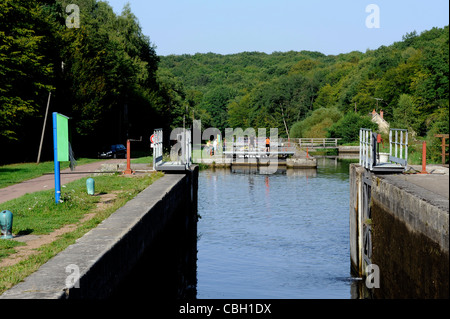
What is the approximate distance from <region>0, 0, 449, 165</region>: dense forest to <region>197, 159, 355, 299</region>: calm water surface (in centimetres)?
795

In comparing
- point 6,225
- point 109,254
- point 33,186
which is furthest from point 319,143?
point 109,254

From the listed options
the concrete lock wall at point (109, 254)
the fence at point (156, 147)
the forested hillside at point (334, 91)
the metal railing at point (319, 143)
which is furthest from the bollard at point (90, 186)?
the metal railing at point (319, 143)

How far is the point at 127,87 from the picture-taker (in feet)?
199

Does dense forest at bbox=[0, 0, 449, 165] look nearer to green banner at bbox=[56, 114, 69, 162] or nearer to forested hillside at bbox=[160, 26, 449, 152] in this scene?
forested hillside at bbox=[160, 26, 449, 152]

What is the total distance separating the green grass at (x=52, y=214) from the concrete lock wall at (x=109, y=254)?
0.79 ft

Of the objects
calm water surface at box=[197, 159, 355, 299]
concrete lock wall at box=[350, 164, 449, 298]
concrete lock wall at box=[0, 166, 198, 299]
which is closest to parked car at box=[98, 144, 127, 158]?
calm water surface at box=[197, 159, 355, 299]

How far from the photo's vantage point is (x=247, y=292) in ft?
49.4

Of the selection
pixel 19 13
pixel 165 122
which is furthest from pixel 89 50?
pixel 165 122

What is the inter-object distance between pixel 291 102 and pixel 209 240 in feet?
350

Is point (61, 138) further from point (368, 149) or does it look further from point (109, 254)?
point (368, 149)

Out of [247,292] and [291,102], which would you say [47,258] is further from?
[291,102]

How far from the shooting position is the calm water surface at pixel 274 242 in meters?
15.7

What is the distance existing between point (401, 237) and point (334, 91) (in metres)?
115

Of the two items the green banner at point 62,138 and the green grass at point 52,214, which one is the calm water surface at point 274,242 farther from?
the green banner at point 62,138
